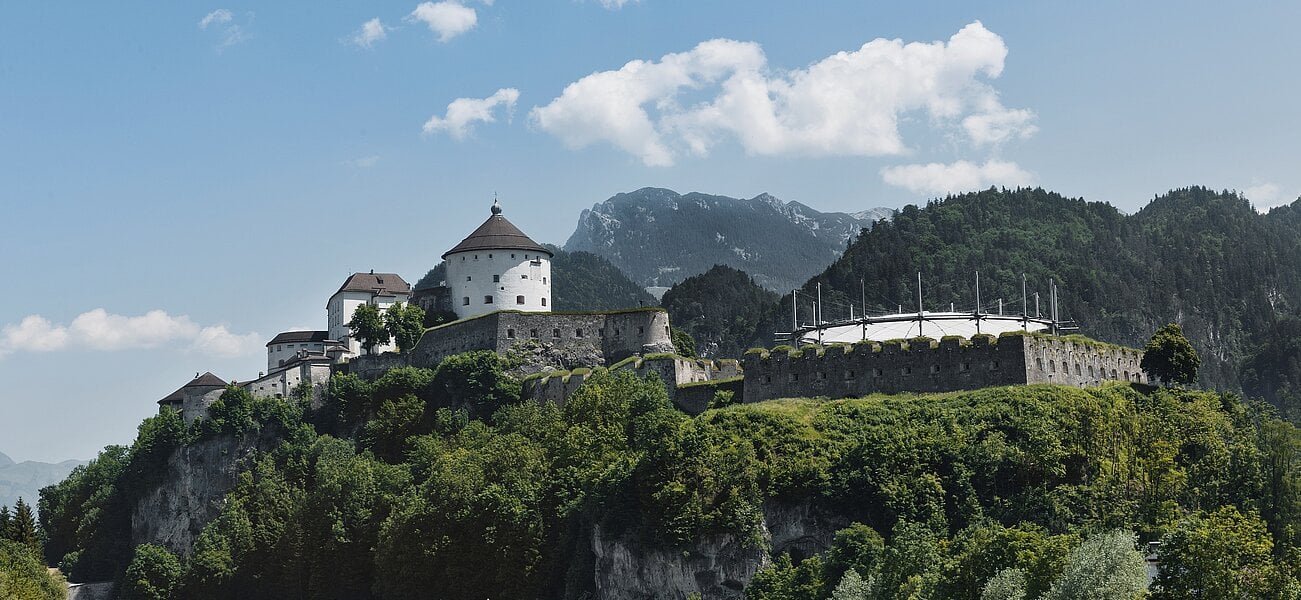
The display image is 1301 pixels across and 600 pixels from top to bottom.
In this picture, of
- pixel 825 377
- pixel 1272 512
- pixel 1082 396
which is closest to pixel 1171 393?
pixel 1082 396

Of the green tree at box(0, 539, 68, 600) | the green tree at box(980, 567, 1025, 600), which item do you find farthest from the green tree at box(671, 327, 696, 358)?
the green tree at box(980, 567, 1025, 600)

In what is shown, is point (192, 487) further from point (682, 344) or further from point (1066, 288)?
point (1066, 288)

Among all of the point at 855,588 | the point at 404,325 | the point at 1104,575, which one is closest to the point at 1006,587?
the point at 1104,575

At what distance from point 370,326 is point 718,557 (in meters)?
45.3

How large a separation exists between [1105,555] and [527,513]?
3575 centimetres

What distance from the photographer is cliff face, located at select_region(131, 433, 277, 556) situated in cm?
11094

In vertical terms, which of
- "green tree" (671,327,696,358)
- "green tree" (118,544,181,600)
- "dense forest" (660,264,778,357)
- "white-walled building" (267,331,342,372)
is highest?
"dense forest" (660,264,778,357)

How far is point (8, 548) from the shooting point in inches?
4141

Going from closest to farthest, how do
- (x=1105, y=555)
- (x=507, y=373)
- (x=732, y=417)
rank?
(x=1105, y=555)
(x=732, y=417)
(x=507, y=373)

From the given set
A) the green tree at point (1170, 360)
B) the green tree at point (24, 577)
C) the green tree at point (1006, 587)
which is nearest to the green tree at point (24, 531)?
the green tree at point (24, 577)

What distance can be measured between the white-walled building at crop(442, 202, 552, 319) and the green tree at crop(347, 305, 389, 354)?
201 inches

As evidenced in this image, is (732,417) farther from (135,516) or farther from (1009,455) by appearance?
(135,516)

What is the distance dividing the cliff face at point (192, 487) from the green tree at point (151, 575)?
394cm

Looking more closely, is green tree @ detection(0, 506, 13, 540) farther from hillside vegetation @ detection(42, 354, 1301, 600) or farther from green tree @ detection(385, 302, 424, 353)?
green tree @ detection(385, 302, 424, 353)
